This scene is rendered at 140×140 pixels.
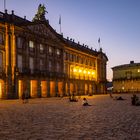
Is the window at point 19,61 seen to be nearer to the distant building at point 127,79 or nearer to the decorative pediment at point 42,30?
the decorative pediment at point 42,30

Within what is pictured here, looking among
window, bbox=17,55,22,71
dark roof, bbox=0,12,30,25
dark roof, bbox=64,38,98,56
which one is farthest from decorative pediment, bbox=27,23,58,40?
dark roof, bbox=64,38,98,56

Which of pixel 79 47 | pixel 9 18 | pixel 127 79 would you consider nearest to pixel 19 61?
pixel 9 18

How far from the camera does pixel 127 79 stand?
117 m

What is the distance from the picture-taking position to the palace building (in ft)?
175

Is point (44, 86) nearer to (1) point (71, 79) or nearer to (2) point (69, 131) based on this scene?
(1) point (71, 79)

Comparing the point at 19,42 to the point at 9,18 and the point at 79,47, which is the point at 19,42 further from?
the point at 79,47

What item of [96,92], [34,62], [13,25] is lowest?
[96,92]

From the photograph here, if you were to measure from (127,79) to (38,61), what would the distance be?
6020cm

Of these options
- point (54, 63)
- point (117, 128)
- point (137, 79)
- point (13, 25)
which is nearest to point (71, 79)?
point (54, 63)

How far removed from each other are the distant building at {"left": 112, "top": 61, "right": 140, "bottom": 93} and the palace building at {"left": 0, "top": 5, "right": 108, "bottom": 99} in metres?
29.0

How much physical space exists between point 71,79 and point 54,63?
971 cm

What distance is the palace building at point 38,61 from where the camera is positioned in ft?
175

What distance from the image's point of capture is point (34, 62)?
203ft

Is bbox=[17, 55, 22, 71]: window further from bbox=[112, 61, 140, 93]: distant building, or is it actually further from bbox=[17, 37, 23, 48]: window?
bbox=[112, 61, 140, 93]: distant building
